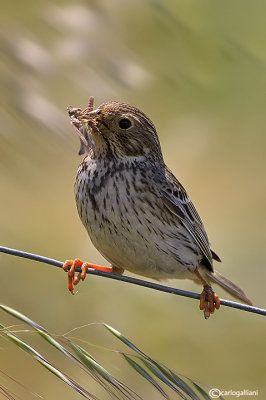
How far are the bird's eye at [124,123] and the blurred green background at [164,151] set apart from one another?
129 mm

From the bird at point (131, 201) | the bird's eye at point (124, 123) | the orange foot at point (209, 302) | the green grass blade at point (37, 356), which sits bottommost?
the green grass blade at point (37, 356)

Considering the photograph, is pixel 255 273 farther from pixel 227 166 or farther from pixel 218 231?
pixel 227 166

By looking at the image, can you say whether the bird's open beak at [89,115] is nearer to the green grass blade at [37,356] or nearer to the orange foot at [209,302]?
the orange foot at [209,302]

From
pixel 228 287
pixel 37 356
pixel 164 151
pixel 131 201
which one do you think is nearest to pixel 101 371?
pixel 37 356

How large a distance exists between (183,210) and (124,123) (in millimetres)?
497

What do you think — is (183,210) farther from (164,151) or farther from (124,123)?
(164,151)

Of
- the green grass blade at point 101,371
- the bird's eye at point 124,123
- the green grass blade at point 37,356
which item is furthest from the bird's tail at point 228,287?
the green grass blade at point 37,356

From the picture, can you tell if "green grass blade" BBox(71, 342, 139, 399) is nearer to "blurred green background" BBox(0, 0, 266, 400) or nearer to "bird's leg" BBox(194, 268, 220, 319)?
"blurred green background" BBox(0, 0, 266, 400)

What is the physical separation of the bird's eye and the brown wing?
0.31 metres

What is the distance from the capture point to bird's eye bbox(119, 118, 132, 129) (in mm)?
3623

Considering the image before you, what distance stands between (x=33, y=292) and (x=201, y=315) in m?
1.11

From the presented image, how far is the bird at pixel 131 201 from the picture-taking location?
3498 millimetres

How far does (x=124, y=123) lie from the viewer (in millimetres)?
3639

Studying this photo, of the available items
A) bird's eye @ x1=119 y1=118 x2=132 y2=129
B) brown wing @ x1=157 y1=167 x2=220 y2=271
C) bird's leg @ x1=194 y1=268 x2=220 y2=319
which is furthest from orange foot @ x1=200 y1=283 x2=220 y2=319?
bird's eye @ x1=119 y1=118 x2=132 y2=129
